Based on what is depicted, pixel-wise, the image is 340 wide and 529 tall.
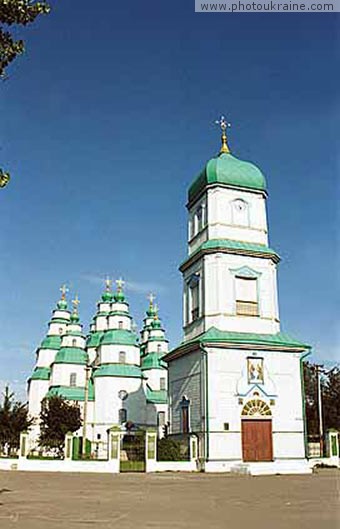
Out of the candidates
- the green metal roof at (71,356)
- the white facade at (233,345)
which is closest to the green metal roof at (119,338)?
the green metal roof at (71,356)

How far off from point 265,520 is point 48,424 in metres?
34.6

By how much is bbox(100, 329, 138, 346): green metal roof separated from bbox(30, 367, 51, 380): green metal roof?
30.7ft

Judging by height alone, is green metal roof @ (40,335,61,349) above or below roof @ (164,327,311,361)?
above

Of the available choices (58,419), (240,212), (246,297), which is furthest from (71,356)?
(240,212)

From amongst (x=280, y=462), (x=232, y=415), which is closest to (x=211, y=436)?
(x=232, y=415)

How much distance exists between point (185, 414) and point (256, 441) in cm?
340

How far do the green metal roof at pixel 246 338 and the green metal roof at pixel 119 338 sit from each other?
969 inches

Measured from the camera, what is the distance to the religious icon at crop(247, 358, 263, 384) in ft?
87.7

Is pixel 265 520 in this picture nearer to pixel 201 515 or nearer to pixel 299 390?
pixel 201 515

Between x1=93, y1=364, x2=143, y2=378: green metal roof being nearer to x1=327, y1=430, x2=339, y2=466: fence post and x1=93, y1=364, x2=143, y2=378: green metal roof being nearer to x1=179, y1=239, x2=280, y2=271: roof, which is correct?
x1=179, y1=239, x2=280, y2=271: roof

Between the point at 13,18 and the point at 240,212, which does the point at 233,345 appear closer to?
the point at 240,212

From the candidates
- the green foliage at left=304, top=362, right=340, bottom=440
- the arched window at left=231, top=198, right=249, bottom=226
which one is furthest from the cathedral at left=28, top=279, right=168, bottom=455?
the arched window at left=231, top=198, right=249, bottom=226

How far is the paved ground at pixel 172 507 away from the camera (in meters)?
9.18

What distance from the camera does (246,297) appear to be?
94.5 ft
